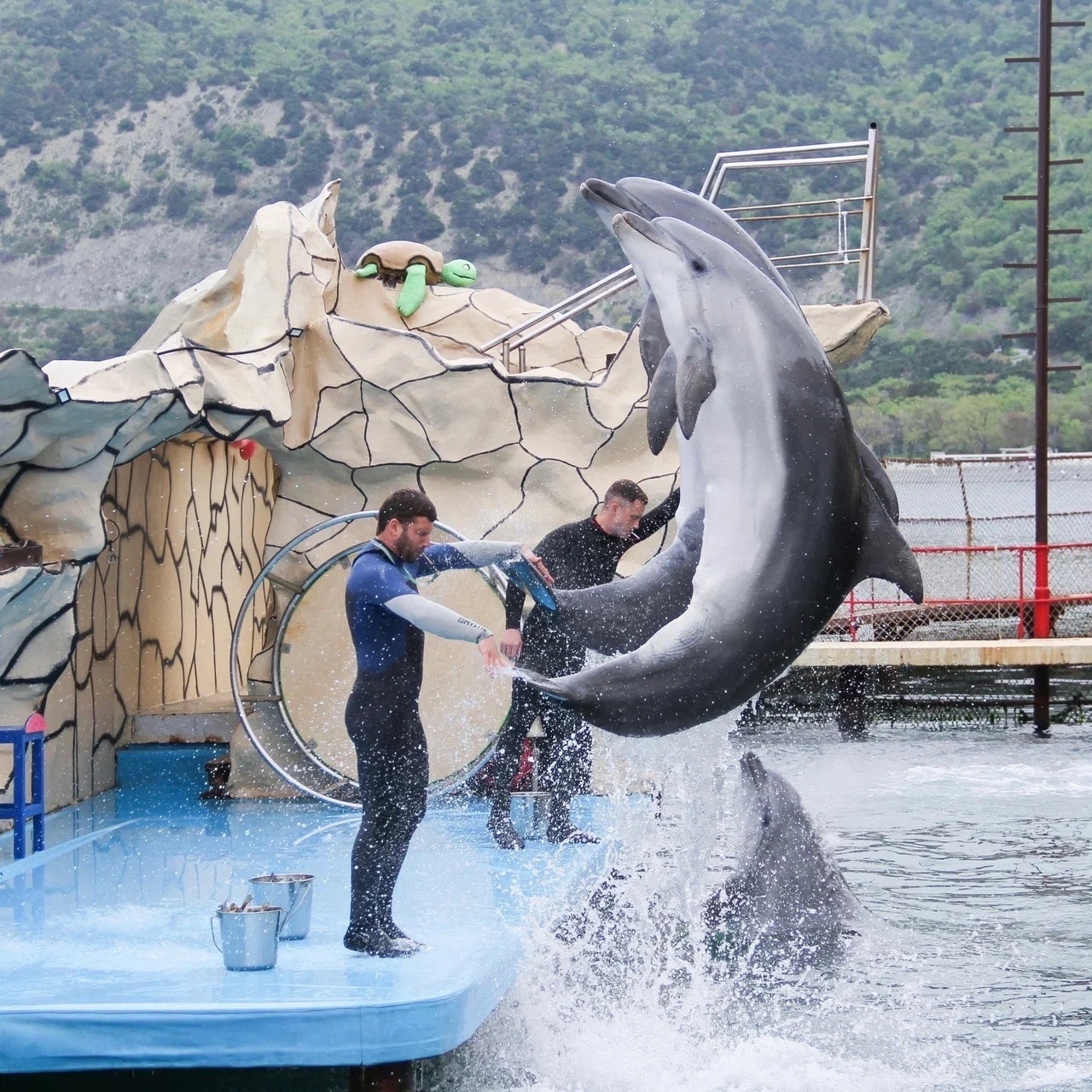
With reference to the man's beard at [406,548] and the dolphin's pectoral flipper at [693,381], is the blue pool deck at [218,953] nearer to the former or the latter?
the man's beard at [406,548]

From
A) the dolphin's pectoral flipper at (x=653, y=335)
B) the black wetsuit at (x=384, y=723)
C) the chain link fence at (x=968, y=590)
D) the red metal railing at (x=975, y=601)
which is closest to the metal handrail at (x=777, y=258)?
the chain link fence at (x=968, y=590)

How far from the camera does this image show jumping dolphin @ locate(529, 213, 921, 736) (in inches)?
167

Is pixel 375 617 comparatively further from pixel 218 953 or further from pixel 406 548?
pixel 218 953

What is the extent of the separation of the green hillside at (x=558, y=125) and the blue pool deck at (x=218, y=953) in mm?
25883

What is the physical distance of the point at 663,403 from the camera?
432cm

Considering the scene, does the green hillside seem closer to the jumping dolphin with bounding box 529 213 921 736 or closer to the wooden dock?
the wooden dock

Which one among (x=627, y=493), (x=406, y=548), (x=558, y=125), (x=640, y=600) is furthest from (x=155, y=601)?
(x=558, y=125)

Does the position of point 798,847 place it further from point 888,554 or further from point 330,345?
point 330,345

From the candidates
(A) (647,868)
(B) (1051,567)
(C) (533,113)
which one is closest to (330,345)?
(A) (647,868)

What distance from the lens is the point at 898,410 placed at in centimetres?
3403

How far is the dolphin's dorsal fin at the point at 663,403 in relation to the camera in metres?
4.28

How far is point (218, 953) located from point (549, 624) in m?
1.91

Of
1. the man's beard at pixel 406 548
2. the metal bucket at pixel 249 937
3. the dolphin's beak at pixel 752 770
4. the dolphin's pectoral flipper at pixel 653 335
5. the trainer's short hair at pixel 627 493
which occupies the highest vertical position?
the dolphin's pectoral flipper at pixel 653 335

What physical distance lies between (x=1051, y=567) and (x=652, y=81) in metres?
24.3
